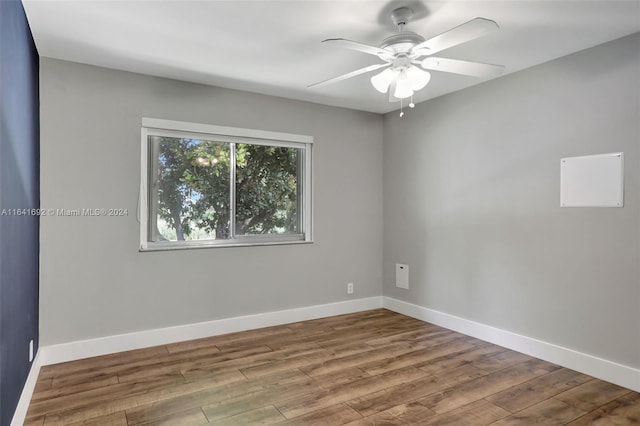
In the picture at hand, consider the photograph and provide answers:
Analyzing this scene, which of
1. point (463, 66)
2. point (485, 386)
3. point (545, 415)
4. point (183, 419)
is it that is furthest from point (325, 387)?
point (463, 66)

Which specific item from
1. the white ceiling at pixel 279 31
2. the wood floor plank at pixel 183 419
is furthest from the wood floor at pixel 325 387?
the white ceiling at pixel 279 31

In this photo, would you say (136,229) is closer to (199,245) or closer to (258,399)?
(199,245)

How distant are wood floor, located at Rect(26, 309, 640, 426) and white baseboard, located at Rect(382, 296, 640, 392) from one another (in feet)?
0.23

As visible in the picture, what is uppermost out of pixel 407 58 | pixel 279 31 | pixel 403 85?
pixel 279 31

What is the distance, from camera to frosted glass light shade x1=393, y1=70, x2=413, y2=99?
2.42m

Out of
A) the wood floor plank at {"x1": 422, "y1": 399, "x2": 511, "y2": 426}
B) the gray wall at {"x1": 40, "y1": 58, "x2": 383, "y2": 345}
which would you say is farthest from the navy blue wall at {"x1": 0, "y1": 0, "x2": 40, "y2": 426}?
the wood floor plank at {"x1": 422, "y1": 399, "x2": 511, "y2": 426}

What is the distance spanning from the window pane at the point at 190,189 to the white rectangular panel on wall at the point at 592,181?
286 cm

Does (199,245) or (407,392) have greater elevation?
(199,245)

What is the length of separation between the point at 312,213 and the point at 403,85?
2.02m

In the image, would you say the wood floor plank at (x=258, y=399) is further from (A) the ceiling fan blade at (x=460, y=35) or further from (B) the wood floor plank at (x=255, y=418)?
(A) the ceiling fan blade at (x=460, y=35)

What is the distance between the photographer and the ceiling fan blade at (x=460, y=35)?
1.79m

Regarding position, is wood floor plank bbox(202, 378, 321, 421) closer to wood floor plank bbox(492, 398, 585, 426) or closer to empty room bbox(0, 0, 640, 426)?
empty room bbox(0, 0, 640, 426)

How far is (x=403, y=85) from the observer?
8.05 ft

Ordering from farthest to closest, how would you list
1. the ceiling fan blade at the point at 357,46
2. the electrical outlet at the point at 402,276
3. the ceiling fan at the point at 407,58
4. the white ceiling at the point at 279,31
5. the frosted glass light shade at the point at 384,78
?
the electrical outlet at the point at 402,276, the frosted glass light shade at the point at 384,78, the white ceiling at the point at 279,31, the ceiling fan at the point at 407,58, the ceiling fan blade at the point at 357,46
